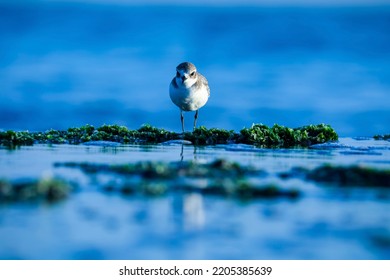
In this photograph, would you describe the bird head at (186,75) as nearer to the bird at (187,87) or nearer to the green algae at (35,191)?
the bird at (187,87)

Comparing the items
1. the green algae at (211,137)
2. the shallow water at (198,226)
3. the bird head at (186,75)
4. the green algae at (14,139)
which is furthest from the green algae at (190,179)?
the bird head at (186,75)

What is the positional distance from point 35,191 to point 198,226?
1.78 m

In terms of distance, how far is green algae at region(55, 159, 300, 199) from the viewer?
26.0 ft

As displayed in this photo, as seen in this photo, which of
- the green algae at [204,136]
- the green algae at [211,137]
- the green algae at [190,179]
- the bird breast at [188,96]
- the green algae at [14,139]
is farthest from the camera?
the bird breast at [188,96]

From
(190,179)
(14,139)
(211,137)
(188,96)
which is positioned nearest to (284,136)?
(211,137)

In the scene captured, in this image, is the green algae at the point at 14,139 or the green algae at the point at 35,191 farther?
the green algae at the point at 14,139

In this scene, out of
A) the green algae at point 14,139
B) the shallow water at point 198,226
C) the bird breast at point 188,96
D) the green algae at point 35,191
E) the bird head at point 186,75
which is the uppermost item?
the bird head at point 186,75

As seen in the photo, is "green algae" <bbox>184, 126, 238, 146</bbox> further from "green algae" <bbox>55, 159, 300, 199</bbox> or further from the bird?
"green algae" <bbox>55, 159, 300, 199</bbox>

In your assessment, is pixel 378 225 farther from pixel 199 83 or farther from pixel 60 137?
pixel 199 83

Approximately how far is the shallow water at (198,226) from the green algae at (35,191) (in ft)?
0.43

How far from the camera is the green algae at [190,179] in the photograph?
7930 millimetres

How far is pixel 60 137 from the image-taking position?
Answer: 13.4 m

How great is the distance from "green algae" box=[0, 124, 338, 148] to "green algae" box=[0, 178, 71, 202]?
210 inches

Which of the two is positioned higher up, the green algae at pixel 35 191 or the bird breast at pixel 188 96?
the bird breast at pixel 188 96
